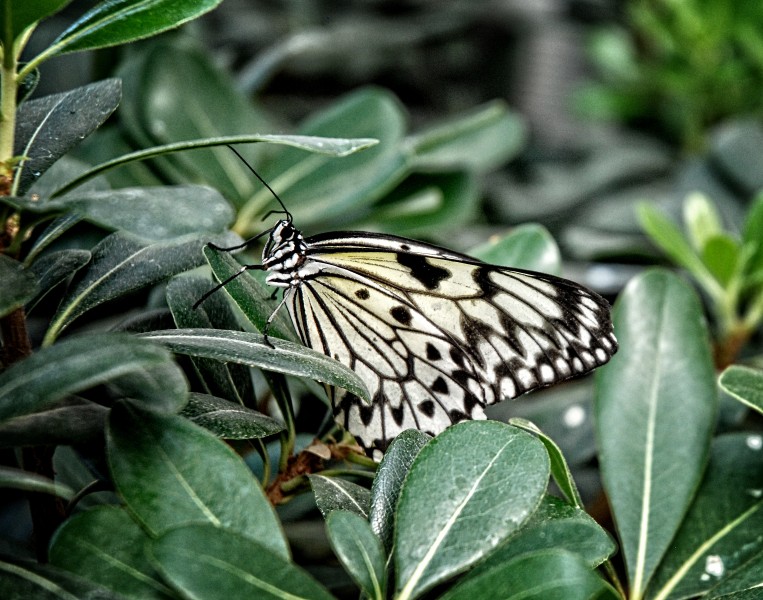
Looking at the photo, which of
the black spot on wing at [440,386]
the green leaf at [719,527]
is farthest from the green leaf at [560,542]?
the black spot on wing at [440,386]

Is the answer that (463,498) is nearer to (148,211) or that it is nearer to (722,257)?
(148,211)

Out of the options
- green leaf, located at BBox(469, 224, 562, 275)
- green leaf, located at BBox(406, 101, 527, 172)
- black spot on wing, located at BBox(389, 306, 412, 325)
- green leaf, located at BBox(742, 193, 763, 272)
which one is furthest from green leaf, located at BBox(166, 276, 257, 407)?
green leaf, located at BBox(742, 193, 763, 272)

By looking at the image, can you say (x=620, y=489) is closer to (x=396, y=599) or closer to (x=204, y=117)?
(x=396, y=599)

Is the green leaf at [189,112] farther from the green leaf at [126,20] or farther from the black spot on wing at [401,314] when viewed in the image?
the green leaf at [126,20]

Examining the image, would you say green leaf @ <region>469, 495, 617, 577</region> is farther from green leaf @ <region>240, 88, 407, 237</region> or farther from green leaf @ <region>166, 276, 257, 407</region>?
green leaf @ <region>240, 88, 407, 237</region>

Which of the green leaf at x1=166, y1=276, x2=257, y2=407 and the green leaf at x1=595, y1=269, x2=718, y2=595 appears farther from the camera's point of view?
the green leaf at x1=595, y1=269, x2=718, y2=595

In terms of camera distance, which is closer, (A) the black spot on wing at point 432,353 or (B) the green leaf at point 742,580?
(B) the green leaf at point 742,580
